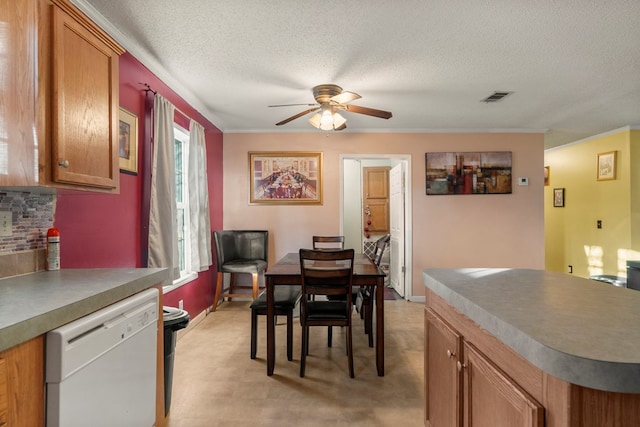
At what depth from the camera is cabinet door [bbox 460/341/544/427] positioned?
83 centimetres

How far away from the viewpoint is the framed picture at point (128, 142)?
7.64 ft

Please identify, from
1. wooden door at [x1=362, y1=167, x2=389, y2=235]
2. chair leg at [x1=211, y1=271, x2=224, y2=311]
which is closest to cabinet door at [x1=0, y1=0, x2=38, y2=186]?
chair leg at [x1=211, y1=271, x2=224, y2=311]

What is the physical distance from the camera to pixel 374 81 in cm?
301

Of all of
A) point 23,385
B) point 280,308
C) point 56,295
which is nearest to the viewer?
point 23,385

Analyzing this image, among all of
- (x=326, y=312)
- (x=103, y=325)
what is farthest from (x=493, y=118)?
(x=103, y=325)

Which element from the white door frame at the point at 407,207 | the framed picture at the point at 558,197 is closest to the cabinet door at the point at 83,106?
the white door frame at the point at 407,207

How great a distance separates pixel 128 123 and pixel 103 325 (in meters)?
1.69

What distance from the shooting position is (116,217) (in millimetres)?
2299

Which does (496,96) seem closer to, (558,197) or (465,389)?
(465,389)

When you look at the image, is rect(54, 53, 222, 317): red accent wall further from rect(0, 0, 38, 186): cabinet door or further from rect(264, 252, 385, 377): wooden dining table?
rect(264, 252, 385, 377): wooden dining table

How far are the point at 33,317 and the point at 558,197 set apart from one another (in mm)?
6910

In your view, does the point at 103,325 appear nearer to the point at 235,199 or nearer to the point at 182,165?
the point at 182,165

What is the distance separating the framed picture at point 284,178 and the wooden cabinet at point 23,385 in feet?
12.3

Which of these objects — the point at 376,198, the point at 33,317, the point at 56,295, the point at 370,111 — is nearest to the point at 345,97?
the point at 370,111
